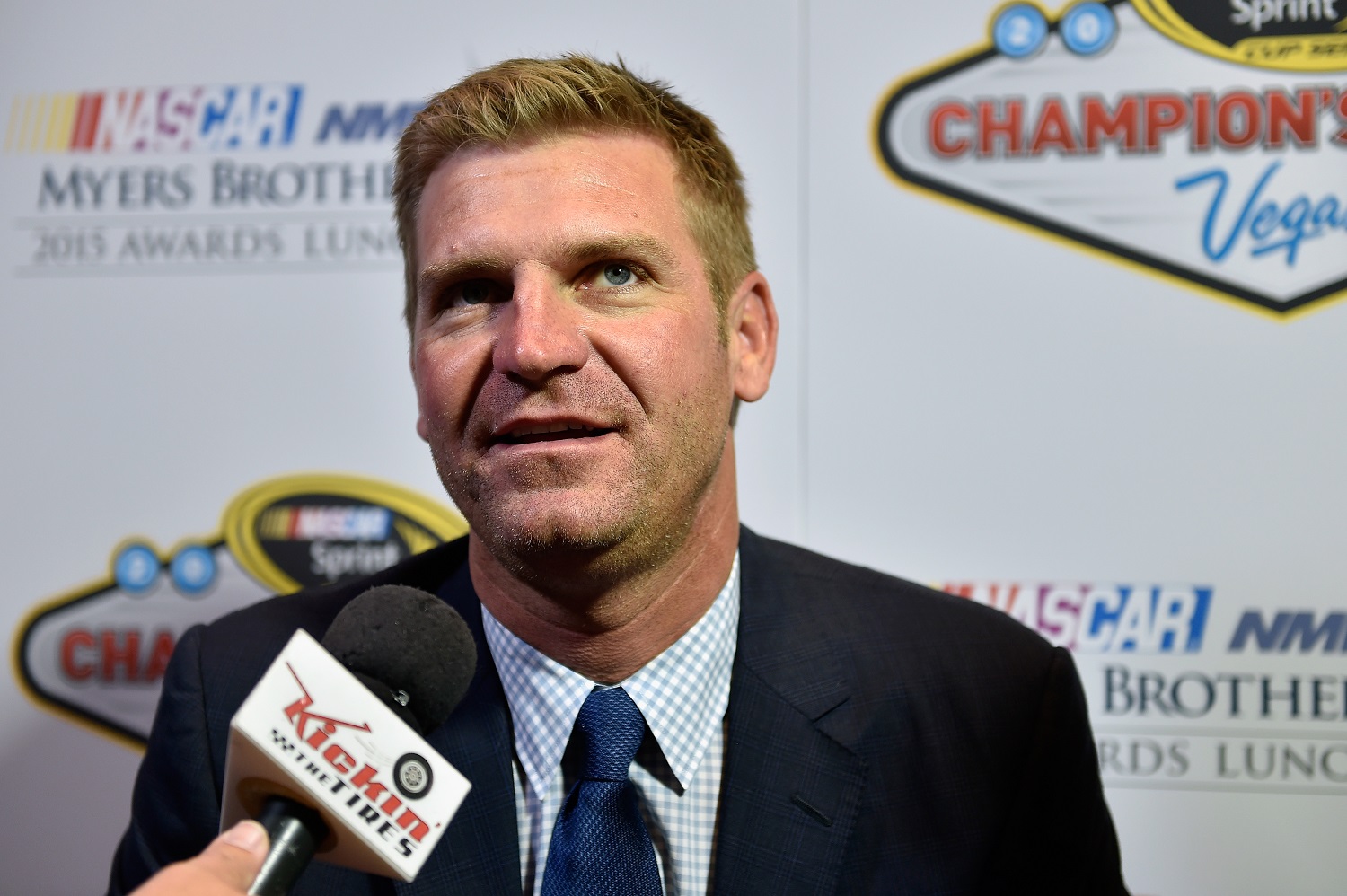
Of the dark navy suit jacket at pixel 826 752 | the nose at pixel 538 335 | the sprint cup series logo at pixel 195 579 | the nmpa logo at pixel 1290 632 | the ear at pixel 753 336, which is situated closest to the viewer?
the nose at pixel 538 335

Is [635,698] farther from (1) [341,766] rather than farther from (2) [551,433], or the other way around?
(1) [341,766]

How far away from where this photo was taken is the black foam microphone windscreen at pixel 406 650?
73cm

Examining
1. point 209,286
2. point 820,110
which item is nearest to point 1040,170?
point 820,110

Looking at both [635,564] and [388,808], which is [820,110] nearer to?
[635,564]

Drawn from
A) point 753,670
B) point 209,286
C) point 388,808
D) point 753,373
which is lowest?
point 753,670

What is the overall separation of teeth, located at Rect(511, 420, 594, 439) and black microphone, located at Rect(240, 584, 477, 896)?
26 centimetres

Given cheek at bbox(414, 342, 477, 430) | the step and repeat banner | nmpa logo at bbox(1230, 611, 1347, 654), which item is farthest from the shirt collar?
nmpa logo at bbox(1230, 611, 1347, 654)

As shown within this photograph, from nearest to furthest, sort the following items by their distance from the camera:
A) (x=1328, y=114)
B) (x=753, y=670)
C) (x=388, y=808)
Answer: (x=388, y=808)
(x=753, y=670)
(x=1328, y=114)

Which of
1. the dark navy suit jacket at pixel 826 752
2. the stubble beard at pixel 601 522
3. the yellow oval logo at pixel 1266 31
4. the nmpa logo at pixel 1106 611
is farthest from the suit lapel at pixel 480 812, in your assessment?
the yellow oval logo at pixel 1266 31

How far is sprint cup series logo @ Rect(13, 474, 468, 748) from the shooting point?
5.74 feet

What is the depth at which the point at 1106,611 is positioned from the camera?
158 centimetres

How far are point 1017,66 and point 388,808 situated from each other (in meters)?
1.39

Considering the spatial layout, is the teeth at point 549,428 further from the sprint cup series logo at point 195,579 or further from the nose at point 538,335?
the sprint cup series logo at point 195,579

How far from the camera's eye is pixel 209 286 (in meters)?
1.79
